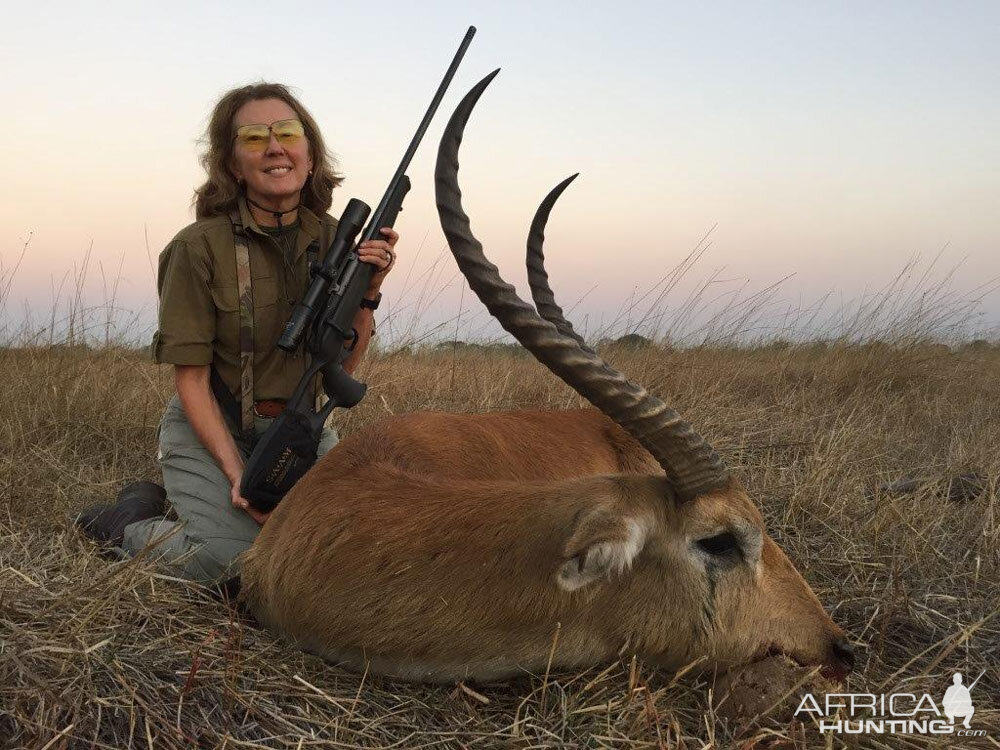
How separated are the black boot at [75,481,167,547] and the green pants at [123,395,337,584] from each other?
0.37 ft

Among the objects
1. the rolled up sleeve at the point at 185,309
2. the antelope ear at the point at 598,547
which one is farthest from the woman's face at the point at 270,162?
the antelope ear at the point at 598,547

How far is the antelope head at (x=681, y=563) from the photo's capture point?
2.40 m

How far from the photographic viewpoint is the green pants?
355 cm

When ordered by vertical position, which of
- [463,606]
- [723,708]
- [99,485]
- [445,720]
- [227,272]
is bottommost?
[99,485]

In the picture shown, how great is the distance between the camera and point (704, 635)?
2.56 metres

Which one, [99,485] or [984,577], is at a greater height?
[984,577]

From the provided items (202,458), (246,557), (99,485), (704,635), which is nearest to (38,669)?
(246,557)

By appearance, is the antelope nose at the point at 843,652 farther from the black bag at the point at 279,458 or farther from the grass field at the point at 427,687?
the black bag at the point at 279,458

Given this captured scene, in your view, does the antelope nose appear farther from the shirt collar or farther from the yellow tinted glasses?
the yellow tinted glasses

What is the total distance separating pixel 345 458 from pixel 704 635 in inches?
56.5

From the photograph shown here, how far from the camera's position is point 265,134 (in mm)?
4031

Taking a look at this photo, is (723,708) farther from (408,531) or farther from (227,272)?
(227,272)

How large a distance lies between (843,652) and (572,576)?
0.93 m

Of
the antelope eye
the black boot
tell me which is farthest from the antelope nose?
the black boot
